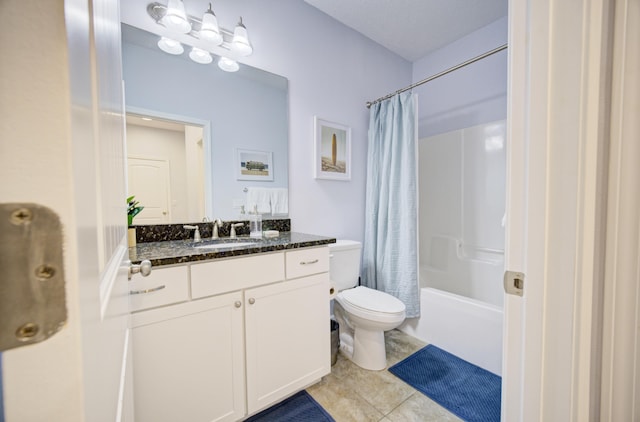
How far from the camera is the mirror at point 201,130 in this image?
4.54 ft

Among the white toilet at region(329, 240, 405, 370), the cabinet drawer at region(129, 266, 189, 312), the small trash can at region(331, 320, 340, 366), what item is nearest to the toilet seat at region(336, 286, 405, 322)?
the white toilet at region(329, 240, 405, 370)

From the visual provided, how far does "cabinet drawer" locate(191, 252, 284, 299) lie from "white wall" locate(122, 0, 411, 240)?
712mm

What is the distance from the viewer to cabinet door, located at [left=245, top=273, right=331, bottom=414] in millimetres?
1244

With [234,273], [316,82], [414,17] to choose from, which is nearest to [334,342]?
[234,273]

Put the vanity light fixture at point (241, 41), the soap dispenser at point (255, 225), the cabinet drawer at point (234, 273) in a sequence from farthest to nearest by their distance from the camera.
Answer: the soap dispenser at point (255, 225), the vanity light fixture at point (241, 41), the cabinet drawer at point (234, 273)

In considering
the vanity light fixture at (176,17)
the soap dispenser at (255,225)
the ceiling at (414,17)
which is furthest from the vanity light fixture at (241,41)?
the soap dispenser at (255,225)

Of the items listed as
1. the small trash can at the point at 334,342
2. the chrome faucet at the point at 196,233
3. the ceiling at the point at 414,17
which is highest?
the ceiling at the point at 414,17

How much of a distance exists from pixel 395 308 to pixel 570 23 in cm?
148

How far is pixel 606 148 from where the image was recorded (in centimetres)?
56

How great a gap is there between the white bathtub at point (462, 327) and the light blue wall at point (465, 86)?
1.59 m

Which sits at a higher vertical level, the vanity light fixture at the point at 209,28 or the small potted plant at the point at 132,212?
the vanity light fixture at the point at 209,28

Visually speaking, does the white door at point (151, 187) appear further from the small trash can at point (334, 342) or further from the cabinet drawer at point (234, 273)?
the small trash can at point (334, 342)

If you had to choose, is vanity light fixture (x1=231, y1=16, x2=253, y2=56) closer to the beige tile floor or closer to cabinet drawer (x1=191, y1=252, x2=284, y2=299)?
cabinet drawer (x1=191, y1=252, x2=284, y2=299)

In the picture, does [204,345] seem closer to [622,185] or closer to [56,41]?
[56,41]
